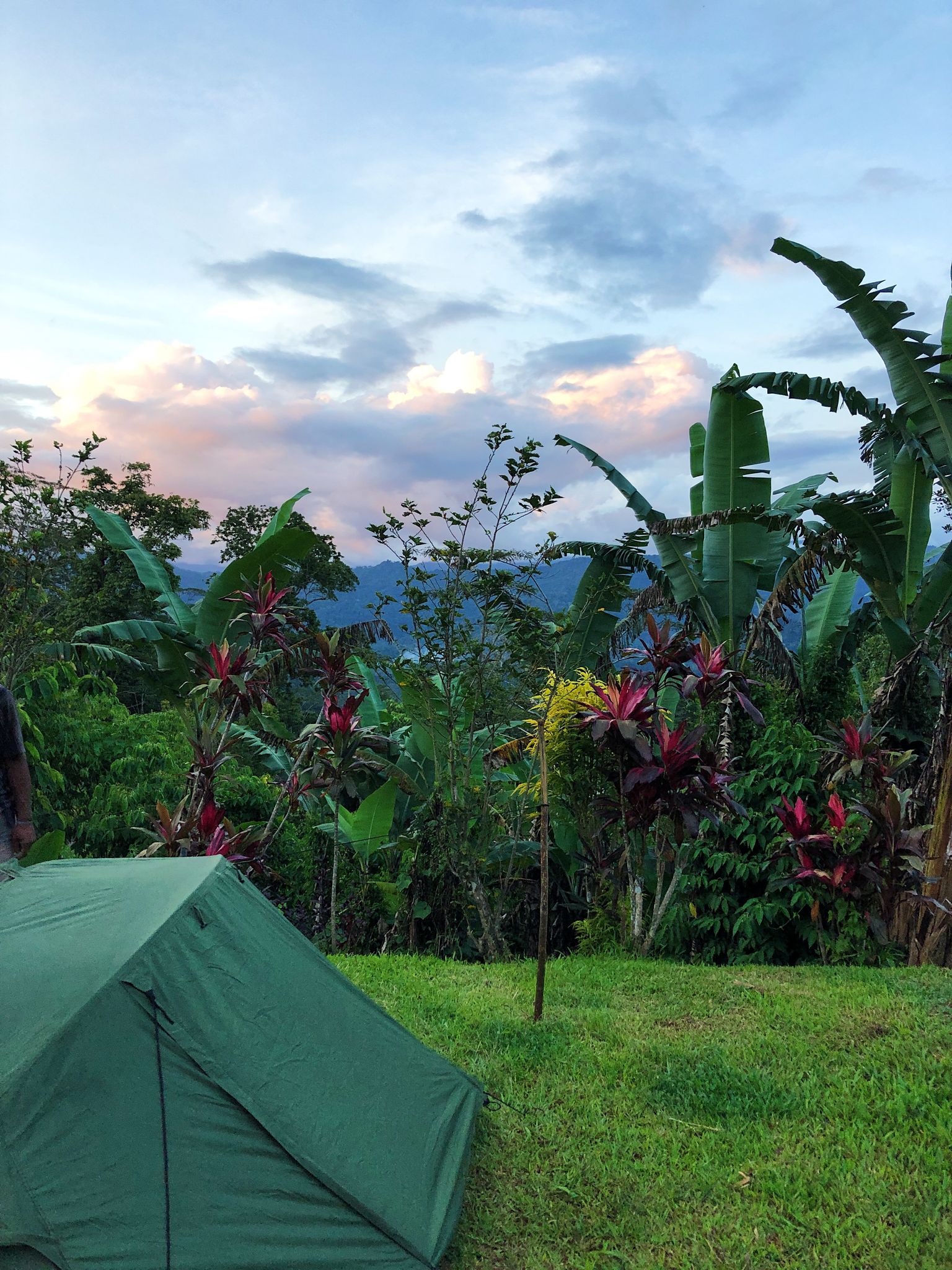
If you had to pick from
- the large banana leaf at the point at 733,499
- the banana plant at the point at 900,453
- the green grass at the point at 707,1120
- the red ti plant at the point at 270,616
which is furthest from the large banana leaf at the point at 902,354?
the red ti plant at the point at 270,616

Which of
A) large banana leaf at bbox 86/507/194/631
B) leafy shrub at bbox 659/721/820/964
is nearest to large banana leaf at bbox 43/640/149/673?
large banana leaf at bbox 86/507/194/631

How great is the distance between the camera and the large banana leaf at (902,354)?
7027 mm

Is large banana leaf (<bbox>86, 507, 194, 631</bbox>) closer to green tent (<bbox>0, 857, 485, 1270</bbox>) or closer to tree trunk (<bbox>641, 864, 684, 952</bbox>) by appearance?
tree trunk (<bbox>641, 864, 684, 952</bbox>)

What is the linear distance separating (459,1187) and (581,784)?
3578 mm

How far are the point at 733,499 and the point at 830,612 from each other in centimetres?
175

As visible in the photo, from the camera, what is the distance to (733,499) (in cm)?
949

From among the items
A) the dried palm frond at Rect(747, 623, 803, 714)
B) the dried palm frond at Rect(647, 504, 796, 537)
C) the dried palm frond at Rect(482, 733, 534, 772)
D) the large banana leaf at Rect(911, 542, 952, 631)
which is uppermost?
the dried palm frond at Rect(647, 504, 796, 537)

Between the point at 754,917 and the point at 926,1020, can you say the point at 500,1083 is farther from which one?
the point at 754,917

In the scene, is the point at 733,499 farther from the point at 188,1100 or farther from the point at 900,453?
the point at 188,1100

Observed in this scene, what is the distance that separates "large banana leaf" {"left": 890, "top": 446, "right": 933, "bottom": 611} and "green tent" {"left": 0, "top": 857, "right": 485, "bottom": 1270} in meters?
6.26

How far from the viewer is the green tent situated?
7.68ft

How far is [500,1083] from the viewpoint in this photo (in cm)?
406

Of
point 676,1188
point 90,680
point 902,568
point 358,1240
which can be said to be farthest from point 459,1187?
point 90,680

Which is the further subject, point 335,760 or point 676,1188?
point 335,760
